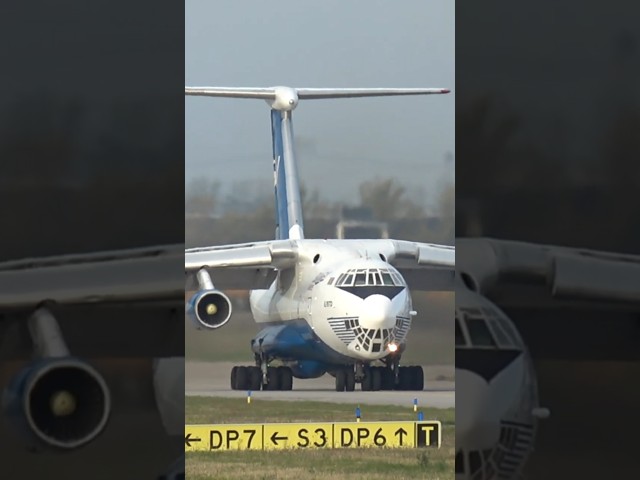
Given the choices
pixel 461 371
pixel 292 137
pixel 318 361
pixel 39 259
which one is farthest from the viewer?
pixel 292 137

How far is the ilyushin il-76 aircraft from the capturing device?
1336cm

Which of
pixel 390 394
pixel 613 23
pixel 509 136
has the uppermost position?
pixel 613 23

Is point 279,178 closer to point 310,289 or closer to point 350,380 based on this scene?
point 350,380

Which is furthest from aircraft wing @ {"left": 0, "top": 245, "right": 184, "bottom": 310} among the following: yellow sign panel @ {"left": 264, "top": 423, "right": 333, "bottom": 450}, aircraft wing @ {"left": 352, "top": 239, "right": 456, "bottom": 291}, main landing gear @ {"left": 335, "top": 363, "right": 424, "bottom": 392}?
main landing gear @ {"left": 335, "top": 363, "right": 424, "bottom": 392}

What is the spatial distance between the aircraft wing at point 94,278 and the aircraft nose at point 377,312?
38.7 feet

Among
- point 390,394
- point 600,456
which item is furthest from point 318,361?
point 600,456

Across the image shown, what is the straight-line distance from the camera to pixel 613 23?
1.60 metres

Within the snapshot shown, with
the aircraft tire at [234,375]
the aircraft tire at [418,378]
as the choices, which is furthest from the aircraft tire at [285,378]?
the aircraft tire at [418,378]

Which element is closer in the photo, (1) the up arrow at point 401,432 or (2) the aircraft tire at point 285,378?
(1) the up arrow at point 401,432

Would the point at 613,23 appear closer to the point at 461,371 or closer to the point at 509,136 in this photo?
the point at 509,136

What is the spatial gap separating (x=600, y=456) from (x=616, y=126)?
41cm

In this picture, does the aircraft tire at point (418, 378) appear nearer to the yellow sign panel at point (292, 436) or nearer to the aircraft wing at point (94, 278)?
the yellow sign panel at point (292, 436)

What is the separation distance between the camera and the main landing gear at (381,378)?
15445 millimetres

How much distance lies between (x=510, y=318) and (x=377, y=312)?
1176 cm
